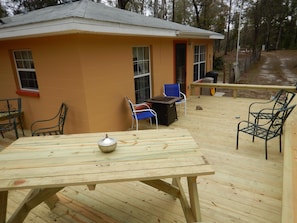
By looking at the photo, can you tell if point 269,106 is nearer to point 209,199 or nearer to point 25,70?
point 209,199

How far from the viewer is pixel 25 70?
13.9ft

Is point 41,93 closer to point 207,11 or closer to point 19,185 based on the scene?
point 19,185

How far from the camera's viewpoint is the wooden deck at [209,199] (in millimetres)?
1954

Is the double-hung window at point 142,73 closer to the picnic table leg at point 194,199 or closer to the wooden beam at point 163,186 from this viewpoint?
the wooden beam at point 163,186

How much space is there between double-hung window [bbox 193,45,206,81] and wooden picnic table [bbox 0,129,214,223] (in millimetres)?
5898

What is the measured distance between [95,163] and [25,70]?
12.5ft

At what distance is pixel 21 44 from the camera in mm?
3955

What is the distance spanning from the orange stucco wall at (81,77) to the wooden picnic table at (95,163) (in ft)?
5.36

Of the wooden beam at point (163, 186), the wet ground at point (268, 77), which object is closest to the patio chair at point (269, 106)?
the wooden beam at point (163, 186)

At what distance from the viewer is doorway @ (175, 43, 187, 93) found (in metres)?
6.07

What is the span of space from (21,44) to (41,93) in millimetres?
1068

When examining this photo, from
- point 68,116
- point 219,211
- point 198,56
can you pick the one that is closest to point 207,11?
point 198,56

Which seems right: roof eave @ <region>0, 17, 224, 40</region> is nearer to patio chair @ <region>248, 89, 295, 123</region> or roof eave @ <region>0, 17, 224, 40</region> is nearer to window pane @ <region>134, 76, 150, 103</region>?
window pane @ <region>134, 76, 150, 103</region>

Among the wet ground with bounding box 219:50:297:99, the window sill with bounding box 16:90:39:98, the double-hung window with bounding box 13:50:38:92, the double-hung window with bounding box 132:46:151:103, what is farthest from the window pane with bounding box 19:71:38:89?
the wet ground with bounding box 219:50:297:99
